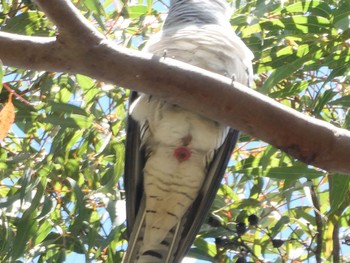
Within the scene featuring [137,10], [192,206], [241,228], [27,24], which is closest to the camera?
[241,228]

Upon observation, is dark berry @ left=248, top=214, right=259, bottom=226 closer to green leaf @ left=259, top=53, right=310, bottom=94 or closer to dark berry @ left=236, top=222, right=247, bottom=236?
dark berry @ left=236, top=222, right=247, bottom=236

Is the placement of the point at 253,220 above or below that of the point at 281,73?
below

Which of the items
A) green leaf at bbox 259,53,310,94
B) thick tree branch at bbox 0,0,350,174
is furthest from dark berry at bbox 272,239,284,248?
thick tree branch at bbox 0,0,350,174

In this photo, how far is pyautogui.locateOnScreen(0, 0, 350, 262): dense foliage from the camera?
2691 mm

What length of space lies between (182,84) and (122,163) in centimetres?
103

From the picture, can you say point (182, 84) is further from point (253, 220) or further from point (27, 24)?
point (27, 24)

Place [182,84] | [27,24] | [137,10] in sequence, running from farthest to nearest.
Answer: [137,10] < [27,24] < [182,84]

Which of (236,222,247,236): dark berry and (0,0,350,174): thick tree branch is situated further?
(236,222,247,236): dark berry

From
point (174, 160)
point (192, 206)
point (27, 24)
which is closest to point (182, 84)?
point (174, 160)

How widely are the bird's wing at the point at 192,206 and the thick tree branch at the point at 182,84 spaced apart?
87 centimetres

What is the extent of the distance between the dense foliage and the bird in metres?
0.09

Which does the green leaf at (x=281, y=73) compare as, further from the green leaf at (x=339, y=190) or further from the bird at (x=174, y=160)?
the green leaf at (x=339, y=190)

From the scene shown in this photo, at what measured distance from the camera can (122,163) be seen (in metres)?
2.75

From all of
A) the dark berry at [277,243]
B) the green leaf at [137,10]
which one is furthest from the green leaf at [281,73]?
the green leaf at [137,10]
